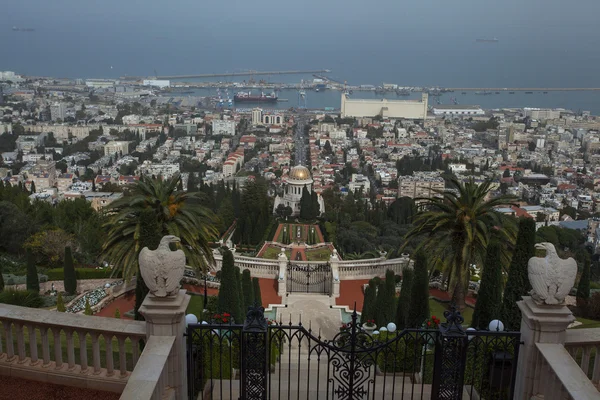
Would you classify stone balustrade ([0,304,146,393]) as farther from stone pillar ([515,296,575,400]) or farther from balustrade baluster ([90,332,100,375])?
stone pillar ([515,296,575,400])

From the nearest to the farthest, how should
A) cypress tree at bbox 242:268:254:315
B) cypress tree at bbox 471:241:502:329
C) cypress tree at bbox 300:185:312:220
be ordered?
cypress tree at bbox 471:241:502:329 → cypress tree at bbox 242:268:254:315 → cypress tree at bbox 300:185:312:220

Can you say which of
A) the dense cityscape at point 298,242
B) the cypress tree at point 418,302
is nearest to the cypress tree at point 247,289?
the dense cityscape at point 298,242

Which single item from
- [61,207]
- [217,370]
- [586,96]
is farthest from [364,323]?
[586,96]

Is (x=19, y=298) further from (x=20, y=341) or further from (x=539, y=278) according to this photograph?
(x=539, y=278)

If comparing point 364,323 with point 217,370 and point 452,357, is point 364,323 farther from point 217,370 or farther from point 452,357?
point 452,357

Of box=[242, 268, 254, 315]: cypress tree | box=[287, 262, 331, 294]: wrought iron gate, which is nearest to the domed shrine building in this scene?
box=[287, 262, 331, 294]: wrought iron gate
